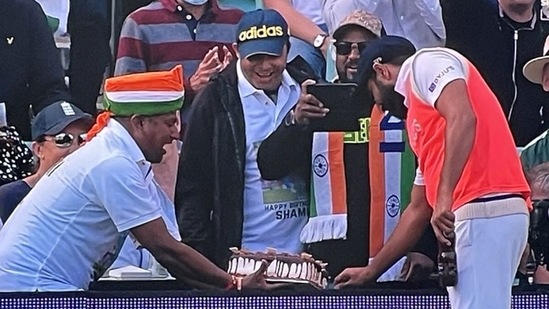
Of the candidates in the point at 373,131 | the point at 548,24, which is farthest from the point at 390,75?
the point at 548,24

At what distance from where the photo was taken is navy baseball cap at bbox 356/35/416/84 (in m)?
5.71

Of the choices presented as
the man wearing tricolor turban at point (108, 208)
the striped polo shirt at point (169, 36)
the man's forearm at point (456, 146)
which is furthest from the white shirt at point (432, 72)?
the man wearing tricolor turban at point (108, 208)

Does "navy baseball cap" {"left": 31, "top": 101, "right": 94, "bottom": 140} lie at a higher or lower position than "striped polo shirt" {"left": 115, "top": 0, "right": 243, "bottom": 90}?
lower

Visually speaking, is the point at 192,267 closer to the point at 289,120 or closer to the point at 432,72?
the point at 289,120

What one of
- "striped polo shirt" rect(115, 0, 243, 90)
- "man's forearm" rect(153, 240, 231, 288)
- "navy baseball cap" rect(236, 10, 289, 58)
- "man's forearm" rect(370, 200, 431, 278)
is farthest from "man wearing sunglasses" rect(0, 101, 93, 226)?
"man's forearm" rect(370, 200, 431, 278)

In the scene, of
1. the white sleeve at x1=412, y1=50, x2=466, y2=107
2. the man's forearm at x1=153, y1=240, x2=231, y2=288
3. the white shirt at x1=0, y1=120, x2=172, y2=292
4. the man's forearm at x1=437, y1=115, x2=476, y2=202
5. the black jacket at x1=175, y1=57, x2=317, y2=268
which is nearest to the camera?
the man's forearm at x1=437, y1=115, x2=476, y2=202

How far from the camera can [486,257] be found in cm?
489

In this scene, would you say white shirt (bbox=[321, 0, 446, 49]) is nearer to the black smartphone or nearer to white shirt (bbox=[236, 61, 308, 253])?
the black smartphone

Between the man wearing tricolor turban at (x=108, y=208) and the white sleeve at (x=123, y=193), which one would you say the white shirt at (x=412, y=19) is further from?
the white sleeve at (x=123, y=193)

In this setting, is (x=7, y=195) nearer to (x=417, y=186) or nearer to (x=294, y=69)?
(x=294, y=69)

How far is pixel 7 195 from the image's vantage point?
561cm

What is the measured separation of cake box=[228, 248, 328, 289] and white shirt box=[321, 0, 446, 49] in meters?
1.11

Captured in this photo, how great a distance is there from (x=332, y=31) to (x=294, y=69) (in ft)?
0.83

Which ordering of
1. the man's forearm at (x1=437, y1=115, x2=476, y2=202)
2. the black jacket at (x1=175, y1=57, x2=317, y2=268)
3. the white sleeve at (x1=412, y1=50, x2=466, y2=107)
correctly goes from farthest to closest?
1. the black jacket at (x1=175, y1=57, x2=317, y2=268)
2. the white sleeve at (x1=412, y1=50, x2=466, y2=107)
3. the man's forearm at (x1=437, y1=115, x2=476, y2=202)
